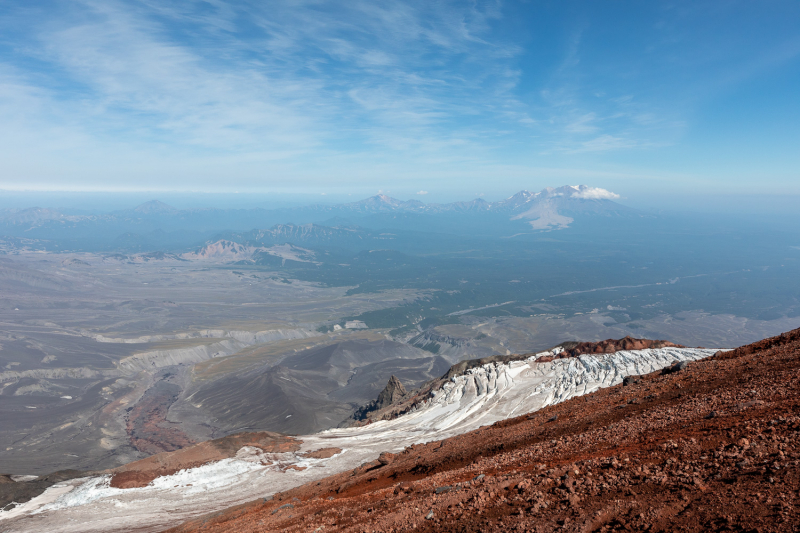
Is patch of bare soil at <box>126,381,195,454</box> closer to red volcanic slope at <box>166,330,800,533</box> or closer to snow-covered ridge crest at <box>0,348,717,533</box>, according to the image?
snow-covered ridge crest at <box>0,348,717,533</box>

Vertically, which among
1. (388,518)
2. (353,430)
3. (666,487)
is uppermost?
(666,487)

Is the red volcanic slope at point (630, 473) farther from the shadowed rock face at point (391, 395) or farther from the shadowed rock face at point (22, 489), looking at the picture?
the shadowed rock face at point (391, 395)

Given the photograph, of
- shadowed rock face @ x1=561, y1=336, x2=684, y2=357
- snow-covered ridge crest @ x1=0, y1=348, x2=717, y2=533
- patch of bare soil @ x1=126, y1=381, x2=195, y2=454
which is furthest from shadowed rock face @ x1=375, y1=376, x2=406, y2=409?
patch of bare soil @ x1=126, y1=381, x2=195, y2=454

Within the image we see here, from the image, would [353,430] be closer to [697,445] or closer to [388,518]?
[388,518]

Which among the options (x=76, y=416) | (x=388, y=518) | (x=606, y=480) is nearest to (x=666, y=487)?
(x=606, y=480)

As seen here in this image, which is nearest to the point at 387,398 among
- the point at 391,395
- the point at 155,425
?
the point at 391,395

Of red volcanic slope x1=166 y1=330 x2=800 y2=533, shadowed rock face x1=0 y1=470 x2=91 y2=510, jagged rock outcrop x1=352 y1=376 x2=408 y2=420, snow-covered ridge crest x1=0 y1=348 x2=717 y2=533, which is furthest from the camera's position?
jagged rock outcrop x1=352 y1=376 x2=408 y2=420

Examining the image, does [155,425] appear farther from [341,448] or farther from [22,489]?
[341,448]
